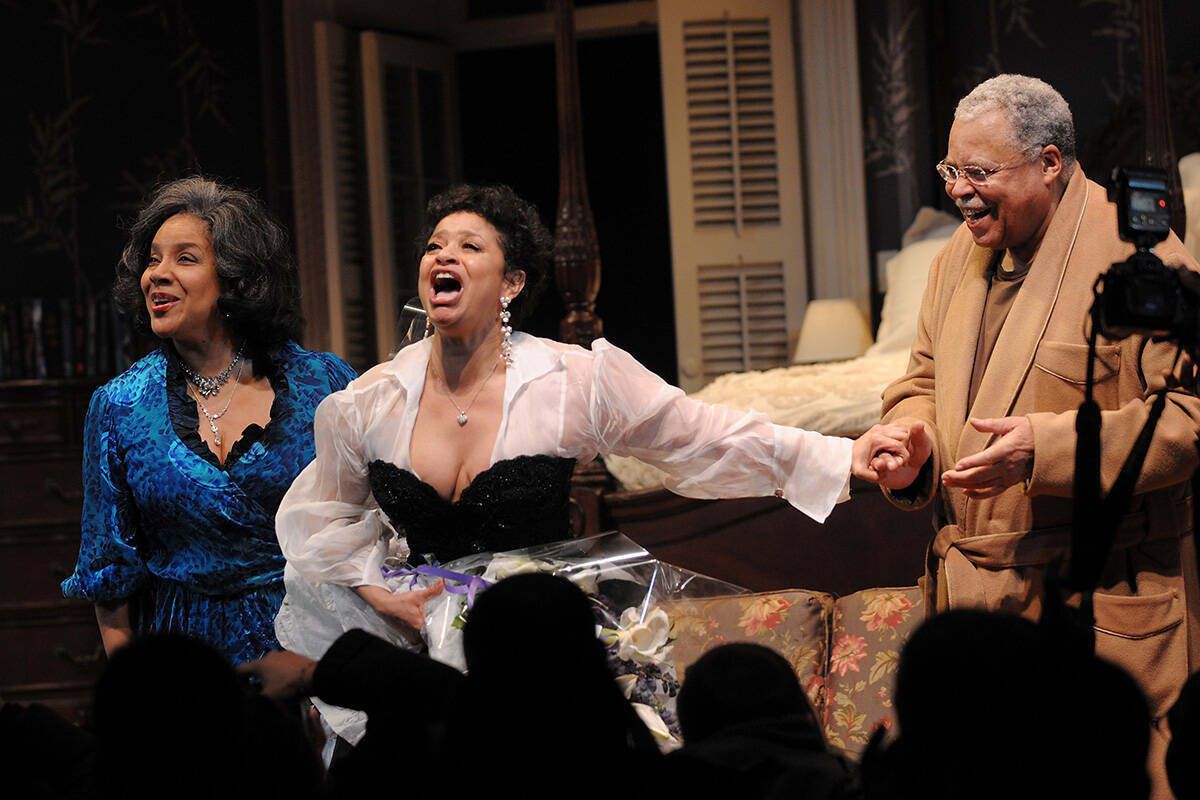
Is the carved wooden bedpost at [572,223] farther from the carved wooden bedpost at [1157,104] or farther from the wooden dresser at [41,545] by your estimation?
the wooden dresser at [41,545]

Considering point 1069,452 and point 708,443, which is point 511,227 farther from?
point 1069,452

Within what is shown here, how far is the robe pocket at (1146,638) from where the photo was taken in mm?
2035

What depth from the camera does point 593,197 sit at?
23.6 ft

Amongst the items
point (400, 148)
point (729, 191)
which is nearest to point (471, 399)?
point (729, 191)

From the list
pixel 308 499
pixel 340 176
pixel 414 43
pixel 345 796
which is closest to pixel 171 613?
pixel 308 499

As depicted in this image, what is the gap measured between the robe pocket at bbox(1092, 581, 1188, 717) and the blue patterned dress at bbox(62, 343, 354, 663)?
137cm

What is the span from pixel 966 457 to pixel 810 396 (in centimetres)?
186

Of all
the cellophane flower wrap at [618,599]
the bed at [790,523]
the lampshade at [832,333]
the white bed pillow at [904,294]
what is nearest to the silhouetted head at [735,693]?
the cellophane flower wrap at [618,599]

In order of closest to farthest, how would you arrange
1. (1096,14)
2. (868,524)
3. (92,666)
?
1. (868,524)
2. (92,666)
3. (1096,14)

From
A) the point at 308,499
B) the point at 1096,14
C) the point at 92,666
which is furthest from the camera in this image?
the point at 1096,14

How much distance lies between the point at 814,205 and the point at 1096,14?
4.35 feet

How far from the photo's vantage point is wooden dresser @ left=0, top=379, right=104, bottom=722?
5.05 metres

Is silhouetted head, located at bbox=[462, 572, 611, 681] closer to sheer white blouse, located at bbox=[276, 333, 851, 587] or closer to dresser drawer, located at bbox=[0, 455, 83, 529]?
sheer white blouse, located at bbox=[276, 333, 851, 587]

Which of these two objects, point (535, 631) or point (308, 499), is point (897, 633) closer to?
point (308, 499)
